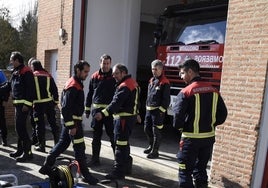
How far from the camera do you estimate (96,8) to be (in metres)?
9.80

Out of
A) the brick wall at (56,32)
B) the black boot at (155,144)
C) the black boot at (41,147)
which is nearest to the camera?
the black boot at (155,144)

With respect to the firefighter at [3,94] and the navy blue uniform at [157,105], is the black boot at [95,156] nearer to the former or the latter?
the navy blue uniform at [157,105]

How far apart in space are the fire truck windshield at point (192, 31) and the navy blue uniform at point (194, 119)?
312 cm

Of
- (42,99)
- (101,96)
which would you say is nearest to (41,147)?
(42,99)

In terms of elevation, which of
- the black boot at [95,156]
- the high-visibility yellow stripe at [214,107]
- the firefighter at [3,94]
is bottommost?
the black boot at [95,156]

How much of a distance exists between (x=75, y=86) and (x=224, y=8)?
4.24m

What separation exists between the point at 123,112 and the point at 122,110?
0.04 meters

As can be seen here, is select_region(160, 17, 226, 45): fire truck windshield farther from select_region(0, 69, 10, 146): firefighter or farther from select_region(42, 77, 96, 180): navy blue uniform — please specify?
select_region(0, 69, 10, 146): firefighter

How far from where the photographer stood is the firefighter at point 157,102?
7039 mm

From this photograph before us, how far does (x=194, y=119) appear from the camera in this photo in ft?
15.4

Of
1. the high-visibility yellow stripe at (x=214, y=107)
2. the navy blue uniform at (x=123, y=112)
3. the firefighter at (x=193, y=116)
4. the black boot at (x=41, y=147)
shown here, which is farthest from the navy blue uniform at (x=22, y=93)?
the high-visibility yellow stripe at (x=214, y=107)

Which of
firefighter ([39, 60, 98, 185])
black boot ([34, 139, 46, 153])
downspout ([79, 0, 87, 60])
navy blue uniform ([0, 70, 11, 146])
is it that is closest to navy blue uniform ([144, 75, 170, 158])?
firefighter ([39, 60, 98, 185])

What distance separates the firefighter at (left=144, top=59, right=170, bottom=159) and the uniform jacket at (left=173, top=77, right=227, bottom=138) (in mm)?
2255

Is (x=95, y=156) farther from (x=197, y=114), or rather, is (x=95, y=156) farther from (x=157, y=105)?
(x=197, y=114)
